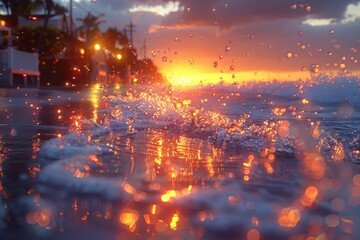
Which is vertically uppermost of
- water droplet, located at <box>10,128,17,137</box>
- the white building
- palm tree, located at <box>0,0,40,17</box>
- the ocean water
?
palm tree, located at <box>0,0,40,17</box>

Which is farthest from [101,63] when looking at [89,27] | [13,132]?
[13,132]

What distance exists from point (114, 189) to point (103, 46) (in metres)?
64.8

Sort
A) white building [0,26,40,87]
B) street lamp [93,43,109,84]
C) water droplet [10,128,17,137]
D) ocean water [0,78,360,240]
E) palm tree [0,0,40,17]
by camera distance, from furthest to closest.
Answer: street lamp [93,43,109,84] → palm tree [0,0,40,17] → white building [0,26,40,87] → water droplet [10,128,17,137] → ocean water [0,78,360,240]

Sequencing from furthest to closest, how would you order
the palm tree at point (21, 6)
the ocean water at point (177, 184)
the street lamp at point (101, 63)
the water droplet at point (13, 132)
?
the street lamp at point (101, 63), the palm tree at point (21, 6), the water droplet at point (13, 132), the ocean water at point (177, 184)

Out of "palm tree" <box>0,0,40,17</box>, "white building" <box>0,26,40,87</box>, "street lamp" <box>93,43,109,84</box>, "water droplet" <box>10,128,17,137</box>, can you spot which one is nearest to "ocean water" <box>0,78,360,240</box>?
"water droplet" <box>10,128,17,137</box>

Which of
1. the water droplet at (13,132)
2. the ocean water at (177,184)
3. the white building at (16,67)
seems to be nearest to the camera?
the ocean water at (177,184)

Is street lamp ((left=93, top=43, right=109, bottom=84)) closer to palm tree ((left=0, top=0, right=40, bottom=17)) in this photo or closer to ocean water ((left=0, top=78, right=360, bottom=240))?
palm tree ((left=0, top=0, right=40, bottom=17))

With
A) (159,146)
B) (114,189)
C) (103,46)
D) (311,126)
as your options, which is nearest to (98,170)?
(114,189)

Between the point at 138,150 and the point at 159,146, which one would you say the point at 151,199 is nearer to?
the point at 138,150

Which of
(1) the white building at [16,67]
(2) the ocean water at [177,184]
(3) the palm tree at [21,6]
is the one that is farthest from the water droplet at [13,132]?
(3) the palm tree at [21,6]

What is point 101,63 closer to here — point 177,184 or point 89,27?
point 89,27

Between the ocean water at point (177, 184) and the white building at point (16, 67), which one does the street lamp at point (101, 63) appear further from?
the ocean water at point (177, 184)

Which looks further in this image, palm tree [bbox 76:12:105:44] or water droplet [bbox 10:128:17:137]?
palm tree [bbox 76:12:105:44]

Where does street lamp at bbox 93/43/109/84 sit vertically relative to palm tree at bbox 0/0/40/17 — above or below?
below
